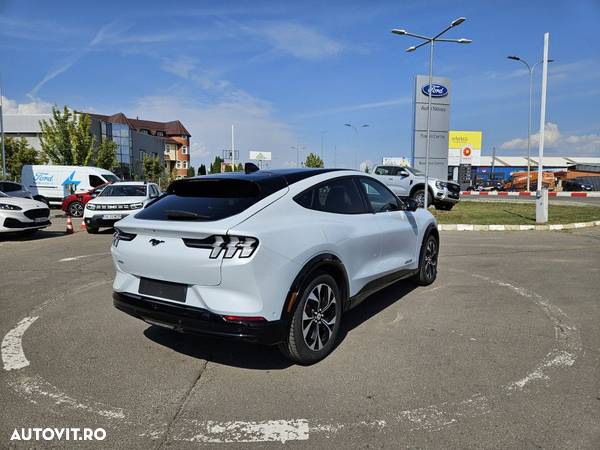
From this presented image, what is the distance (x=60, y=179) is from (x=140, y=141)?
36.9 meters

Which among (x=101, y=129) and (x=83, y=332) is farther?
(x=101, y=129)

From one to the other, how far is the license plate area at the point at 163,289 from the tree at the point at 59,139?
3713 cm

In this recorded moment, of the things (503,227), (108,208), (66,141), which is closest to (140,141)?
(66,141)

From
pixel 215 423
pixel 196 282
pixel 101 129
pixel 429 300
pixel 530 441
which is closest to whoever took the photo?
pixel 530 441

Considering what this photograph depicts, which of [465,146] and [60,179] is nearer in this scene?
[60,179]

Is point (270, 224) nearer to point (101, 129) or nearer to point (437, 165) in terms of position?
point (437, 165)

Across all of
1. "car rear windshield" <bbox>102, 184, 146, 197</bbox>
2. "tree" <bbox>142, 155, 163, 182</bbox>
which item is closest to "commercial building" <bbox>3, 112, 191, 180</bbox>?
"tree" <bbox>142, 155, 163, 182</bbox>

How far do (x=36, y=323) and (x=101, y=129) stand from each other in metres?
48.1

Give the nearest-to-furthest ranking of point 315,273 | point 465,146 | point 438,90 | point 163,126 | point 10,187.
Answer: point 315,273
point 10,187
point 438,90
point 465,146
point 163,126

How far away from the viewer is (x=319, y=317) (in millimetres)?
3676

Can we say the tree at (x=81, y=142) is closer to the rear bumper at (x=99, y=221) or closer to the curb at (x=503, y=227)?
the rear bumper at (x=99, y=221)

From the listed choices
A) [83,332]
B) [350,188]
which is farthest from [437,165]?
[83,332]

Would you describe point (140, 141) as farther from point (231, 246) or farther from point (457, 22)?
point (231, 246)

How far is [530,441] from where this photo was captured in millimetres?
2533
